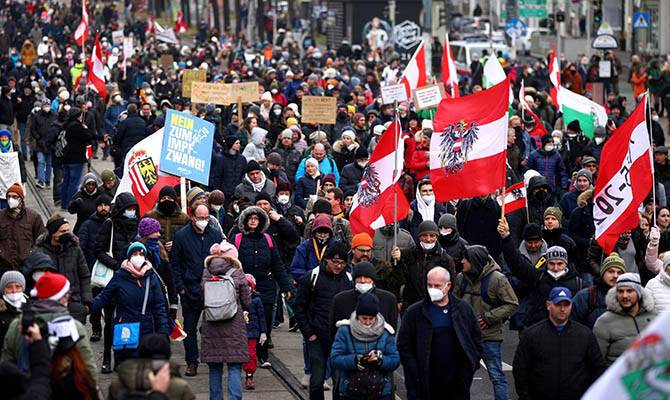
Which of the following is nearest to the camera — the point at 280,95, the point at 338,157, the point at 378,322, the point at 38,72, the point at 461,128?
the point at 378,322

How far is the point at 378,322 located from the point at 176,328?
3.17 meters

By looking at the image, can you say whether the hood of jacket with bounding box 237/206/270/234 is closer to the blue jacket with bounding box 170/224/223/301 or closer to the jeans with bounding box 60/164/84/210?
the blue jacket with bounding box 170/224/223/301

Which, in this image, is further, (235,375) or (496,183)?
(496,183)

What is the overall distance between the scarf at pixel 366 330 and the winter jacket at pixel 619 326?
4.35ft

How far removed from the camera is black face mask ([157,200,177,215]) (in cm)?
1497

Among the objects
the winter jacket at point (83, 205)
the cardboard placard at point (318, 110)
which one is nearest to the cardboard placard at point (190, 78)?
the cardboard placard at point (318, 110)

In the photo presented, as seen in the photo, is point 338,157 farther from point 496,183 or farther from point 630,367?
point 630,367

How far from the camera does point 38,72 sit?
125 ft

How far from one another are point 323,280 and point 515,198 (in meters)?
4.40

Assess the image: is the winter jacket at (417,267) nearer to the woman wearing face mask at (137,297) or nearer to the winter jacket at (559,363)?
the woman wearing face mask at (137,297)

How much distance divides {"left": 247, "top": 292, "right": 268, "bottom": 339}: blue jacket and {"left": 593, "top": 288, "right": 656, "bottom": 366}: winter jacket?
340 cm

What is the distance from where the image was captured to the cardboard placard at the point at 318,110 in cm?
2433

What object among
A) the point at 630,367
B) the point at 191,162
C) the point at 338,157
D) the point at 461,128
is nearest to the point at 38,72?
the point at 338,157

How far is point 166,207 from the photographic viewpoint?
590 inches
